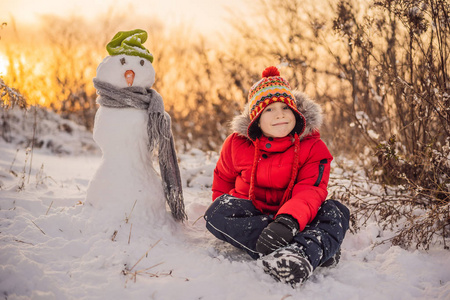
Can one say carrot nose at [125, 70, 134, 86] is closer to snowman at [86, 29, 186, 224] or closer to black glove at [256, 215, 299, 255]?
snowman at [86, 29, 186, 224]

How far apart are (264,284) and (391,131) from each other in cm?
226

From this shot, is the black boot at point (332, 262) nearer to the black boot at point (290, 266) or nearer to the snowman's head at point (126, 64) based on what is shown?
the black boot at point (290, 266)

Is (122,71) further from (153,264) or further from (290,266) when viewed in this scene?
(290,266)

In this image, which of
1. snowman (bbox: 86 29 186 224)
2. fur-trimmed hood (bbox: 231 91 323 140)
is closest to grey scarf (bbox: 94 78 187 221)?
snowman (bbox: 86 29 186 224)

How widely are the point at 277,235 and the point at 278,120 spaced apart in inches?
29.3

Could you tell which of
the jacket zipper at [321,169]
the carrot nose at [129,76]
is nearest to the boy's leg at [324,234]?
the jacket zipper at [321,169]

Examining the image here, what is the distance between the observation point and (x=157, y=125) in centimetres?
218

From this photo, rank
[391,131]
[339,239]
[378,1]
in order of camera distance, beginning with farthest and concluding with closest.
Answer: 1. [391,131]
2. [378,1]
3. [339,239]

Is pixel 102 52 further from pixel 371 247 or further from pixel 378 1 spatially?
pixel 371 247

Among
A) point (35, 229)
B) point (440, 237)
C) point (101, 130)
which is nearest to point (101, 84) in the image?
point (101, 130)

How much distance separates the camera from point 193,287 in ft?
5.06

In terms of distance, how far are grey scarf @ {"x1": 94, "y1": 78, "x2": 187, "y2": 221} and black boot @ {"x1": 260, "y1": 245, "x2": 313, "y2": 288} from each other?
86cm

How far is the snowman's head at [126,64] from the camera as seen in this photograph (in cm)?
214

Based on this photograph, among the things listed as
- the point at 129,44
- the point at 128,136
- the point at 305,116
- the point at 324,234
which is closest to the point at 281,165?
the point at 305,116
